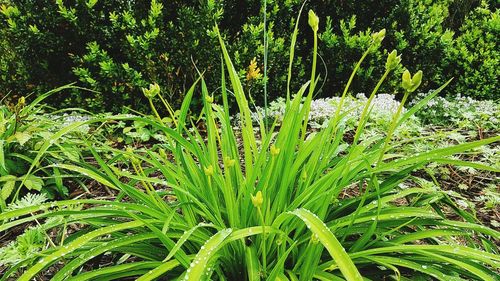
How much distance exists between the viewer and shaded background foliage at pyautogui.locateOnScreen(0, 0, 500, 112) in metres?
3.22

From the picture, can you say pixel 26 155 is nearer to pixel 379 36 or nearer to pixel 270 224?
pixel 270 224

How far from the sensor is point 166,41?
133 inches

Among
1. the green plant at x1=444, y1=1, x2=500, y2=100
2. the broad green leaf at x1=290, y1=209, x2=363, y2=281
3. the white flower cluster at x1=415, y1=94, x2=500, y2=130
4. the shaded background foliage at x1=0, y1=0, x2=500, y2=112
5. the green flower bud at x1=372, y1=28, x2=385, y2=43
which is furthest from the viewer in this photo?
the green plant at x1=444, y1=1, x2=500, y2=100

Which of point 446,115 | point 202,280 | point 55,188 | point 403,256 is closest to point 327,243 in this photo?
point 202,280

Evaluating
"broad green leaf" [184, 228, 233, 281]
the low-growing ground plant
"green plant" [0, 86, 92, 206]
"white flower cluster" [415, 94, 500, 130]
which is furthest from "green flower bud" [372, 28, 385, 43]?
"white flower cluster" [415, 94, 500, 130]

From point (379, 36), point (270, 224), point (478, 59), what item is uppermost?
point (379, 36)

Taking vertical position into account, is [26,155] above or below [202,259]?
below

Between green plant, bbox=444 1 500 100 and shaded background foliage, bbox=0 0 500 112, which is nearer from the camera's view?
shaded background foliage, bbox=0 0 500 112

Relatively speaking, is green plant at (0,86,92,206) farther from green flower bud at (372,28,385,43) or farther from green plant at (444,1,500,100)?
green plant at (444,1,500,100)

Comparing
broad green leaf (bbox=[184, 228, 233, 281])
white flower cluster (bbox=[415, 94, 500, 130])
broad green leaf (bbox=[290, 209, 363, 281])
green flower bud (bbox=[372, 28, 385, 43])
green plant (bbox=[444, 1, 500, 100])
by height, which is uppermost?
green flower bud (bbox=[372, 28, 385, 43])

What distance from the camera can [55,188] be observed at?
219cm

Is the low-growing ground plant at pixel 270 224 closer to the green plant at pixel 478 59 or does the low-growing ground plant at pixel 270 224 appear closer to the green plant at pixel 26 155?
the green plant at pixel 26 155

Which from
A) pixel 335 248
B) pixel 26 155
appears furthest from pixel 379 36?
pixel 26 155

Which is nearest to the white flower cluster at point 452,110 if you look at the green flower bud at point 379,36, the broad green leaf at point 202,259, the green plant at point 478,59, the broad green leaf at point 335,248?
the green plant at point 478,59
